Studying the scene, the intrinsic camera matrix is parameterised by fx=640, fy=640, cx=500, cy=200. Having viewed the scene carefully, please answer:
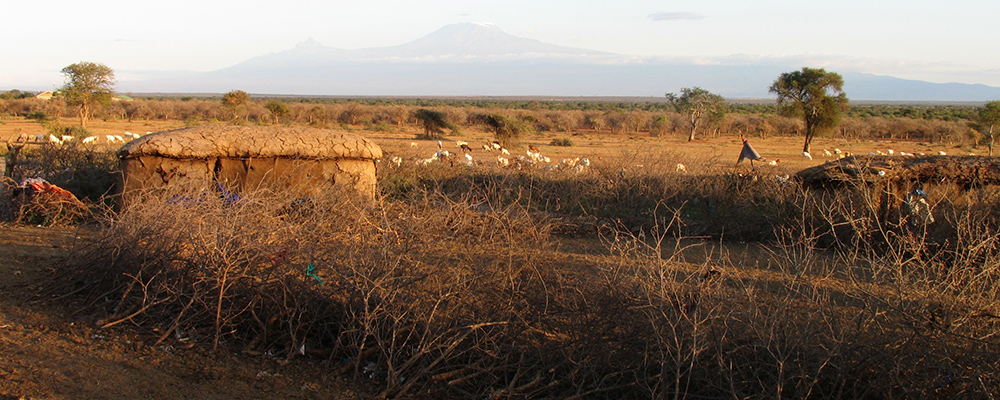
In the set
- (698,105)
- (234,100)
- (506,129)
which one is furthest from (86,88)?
(698,105)

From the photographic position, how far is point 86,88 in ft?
105

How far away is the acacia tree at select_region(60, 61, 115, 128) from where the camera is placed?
104 ft

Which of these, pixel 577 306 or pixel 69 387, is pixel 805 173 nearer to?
pixel 577 306

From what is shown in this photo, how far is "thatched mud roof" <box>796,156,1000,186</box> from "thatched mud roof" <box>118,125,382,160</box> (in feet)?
19.7

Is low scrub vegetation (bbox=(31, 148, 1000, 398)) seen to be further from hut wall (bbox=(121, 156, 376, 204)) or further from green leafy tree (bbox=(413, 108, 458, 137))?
green leafy tree (bbox=(413, 108, 458, 137))

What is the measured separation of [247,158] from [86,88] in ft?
100

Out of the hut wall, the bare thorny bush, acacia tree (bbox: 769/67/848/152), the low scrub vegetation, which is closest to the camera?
the low scrub vegetation

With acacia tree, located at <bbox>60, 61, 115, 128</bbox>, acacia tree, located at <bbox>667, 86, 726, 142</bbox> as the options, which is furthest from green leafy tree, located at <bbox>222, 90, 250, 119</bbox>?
acacia tree, located at <bbox>667, 86, 726, 142</bbox>

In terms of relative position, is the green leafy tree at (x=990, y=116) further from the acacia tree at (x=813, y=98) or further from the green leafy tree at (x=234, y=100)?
the green leafy tree at (x=234, y=100)

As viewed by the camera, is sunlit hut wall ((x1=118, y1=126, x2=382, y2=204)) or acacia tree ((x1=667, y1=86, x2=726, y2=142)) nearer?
sunlit hut wall ((x1=118, y1=126, x2=382, y2=204))

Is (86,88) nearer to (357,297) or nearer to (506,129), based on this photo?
(506,129)

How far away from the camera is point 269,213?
4.77 m

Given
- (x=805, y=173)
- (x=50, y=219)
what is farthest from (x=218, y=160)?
(x=805, y=173)

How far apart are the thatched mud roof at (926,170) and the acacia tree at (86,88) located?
34071 millimetres
